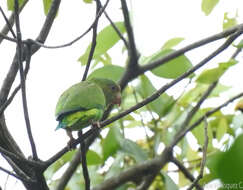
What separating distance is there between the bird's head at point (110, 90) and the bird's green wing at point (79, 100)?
27 centimetres

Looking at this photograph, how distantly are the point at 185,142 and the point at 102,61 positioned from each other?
106 centimetres

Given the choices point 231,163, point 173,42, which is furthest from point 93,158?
point 231,163

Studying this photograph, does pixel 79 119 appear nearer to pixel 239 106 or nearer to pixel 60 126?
pixel 60 126

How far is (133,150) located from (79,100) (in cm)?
54

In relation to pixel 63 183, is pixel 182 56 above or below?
above

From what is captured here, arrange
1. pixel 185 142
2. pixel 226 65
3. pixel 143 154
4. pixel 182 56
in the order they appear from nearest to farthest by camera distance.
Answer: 1. pixel 226 65
2. pixel 182 56
3. pixel 143 154
4. pixel 185 142

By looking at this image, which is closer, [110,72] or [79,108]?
[79,108]

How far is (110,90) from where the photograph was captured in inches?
140

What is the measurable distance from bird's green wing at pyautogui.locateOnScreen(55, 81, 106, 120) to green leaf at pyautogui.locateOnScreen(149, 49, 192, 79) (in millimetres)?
507

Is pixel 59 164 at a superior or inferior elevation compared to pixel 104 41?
inferior

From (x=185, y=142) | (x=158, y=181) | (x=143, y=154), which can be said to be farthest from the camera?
(x=158, y=181)

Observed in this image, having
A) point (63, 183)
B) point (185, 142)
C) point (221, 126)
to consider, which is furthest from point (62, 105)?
point (221, 126)

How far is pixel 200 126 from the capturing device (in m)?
3.20

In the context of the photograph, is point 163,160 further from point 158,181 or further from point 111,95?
point 111,95
